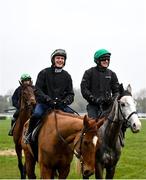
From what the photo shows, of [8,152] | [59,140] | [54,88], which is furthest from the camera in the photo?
[8,152]

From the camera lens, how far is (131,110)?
8375mm

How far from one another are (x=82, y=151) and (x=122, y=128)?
9.22 ft

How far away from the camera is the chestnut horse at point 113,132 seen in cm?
849

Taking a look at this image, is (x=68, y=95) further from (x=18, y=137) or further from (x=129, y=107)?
(x=18, y=137)

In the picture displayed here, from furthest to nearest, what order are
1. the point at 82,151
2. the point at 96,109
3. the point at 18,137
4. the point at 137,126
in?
the point at 18,137 < the point at 96,109 < the point at 137,126 < the point at 82,151

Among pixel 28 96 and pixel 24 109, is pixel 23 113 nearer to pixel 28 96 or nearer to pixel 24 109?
pixel 24 109

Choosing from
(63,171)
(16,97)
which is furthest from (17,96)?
(63,171)

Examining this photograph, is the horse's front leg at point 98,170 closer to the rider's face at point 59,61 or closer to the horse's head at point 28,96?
the rider's face at point 59,61

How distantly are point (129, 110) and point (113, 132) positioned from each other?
661 millimetres

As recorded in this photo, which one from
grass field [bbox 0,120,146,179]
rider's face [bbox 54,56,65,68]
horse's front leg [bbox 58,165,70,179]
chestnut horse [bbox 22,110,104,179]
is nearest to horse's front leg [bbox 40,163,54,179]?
chestnut horse [bbox 22,110,104,179]

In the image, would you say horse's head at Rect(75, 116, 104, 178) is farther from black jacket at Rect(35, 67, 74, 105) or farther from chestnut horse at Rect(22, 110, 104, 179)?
black jacket at Rect(35, 67, 74, 105)

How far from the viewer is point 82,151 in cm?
647

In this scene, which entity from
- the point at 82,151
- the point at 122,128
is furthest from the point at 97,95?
the point at 82,151

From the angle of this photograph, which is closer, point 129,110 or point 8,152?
point 129,110
